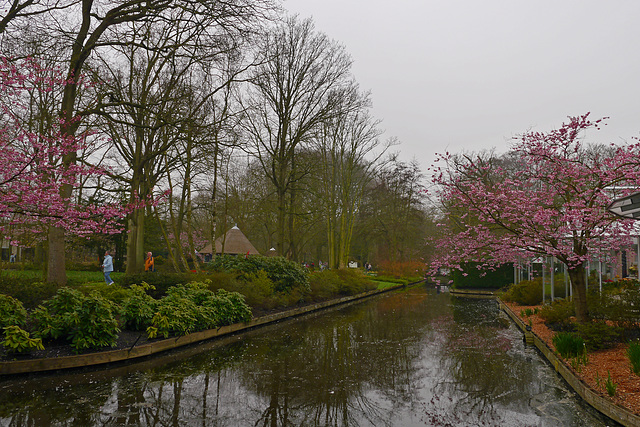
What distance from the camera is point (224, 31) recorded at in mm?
12133

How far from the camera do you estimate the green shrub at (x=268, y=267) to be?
17422mm

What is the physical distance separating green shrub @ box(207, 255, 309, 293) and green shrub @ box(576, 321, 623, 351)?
1098 cm

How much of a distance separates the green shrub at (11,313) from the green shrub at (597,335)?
407 inches

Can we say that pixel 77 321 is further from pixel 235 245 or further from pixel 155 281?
pixel 235 245

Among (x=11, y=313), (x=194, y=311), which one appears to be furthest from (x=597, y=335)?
(x=11, y=313)

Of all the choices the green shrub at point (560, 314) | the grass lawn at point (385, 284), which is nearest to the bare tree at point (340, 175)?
the grass lawn at point (385, 284)

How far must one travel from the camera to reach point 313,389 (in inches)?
276

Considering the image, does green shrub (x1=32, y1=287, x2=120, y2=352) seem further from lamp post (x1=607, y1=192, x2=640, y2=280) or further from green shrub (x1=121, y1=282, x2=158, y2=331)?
lamp post (x1=607, y1=192, x2=640, y2=280)

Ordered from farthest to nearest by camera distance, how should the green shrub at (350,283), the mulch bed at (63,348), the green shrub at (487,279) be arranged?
the green shrub at (487,279), the green shrub at (350,283), the mulch bed at (63,348)

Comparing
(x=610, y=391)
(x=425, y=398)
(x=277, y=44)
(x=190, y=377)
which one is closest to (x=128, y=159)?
(x=277, y=44)

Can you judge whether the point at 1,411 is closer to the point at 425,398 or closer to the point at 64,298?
the point at 64,298

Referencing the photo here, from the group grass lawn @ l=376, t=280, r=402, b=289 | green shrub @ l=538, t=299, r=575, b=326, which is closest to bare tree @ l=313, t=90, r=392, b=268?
grass lawn @ l=376, t=280, r=402, b=289

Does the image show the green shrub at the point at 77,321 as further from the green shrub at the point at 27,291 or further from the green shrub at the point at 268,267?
the green shrub at the point at 268,267

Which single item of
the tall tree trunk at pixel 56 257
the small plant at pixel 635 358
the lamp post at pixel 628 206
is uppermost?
the lamp post at pixel 628 206
